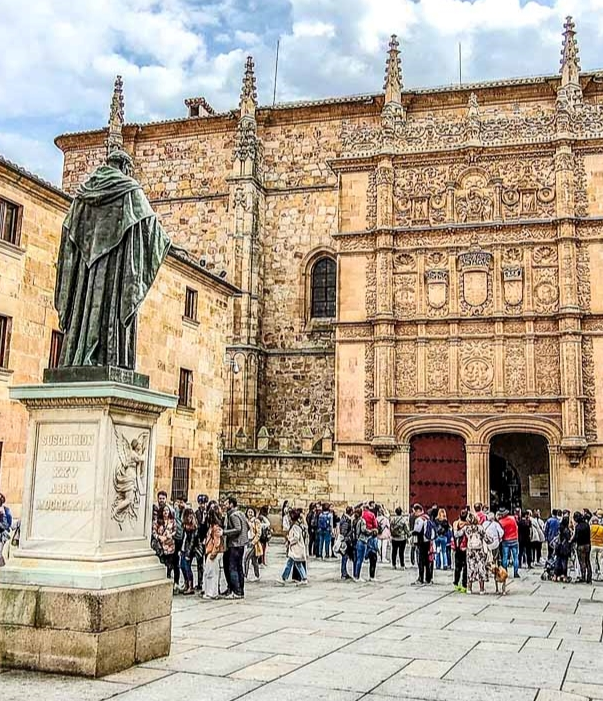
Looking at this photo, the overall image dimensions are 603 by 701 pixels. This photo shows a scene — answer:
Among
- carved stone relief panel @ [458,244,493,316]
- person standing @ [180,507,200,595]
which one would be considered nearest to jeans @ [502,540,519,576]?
person standing @ [180,507,200,595]

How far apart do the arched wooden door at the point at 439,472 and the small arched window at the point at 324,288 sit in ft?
30.6

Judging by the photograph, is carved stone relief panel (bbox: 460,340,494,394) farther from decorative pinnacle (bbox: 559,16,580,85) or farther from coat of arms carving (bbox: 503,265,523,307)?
decorative pinnacle (bbox: 559,16,580,85)

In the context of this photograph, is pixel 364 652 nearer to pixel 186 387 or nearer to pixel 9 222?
pixel 9 222

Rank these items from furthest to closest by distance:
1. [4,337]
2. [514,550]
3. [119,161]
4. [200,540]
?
[4,337], [514,550], [200,540], [119,161]

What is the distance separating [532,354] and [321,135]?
14.8 m

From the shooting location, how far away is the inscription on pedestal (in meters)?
6.91

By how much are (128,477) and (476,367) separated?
1975 cm

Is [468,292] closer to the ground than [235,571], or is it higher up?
higher up

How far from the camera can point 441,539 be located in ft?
63.8

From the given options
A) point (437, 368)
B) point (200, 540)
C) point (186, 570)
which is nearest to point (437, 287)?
point (437, 368)

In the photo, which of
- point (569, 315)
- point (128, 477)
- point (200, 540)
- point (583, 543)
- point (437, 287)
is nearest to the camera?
point (128, 477)

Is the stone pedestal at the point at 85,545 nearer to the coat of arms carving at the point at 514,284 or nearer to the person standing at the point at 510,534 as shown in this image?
the person standing at the point at 510,534

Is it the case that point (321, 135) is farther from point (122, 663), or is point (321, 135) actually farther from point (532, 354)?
point (122, 663)

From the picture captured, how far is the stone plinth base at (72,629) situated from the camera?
6.52 metres
